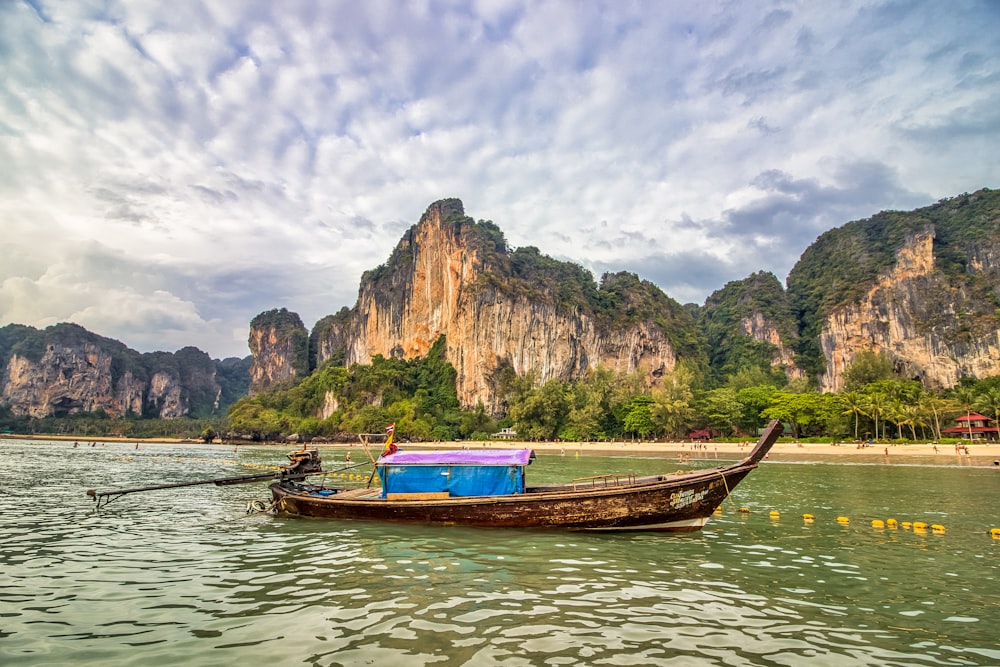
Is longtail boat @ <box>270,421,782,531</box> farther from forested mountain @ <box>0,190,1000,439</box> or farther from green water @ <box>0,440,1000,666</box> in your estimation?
forested mountain @ <box>0,190,1000,439</box>

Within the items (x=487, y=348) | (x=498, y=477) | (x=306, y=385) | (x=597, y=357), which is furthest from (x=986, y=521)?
(x=306, y=385)

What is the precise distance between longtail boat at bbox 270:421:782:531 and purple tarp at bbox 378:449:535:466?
28 mm

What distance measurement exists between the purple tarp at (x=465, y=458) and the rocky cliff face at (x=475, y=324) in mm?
87968

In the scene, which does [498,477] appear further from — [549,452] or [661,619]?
[549,452]

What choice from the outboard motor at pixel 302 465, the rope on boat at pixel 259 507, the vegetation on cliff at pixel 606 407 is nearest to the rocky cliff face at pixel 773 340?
the vegetation on cliff at pixel 606 407

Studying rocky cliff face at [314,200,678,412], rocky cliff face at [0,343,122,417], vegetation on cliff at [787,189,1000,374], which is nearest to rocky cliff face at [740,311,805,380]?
vegetation on cliff at [787,189,1000,374]

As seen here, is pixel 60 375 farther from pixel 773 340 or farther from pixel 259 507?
pixel 773 340

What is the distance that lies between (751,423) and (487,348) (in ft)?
172

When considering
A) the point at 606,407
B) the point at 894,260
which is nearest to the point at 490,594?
the point at 606,407

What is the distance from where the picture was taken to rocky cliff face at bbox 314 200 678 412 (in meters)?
110

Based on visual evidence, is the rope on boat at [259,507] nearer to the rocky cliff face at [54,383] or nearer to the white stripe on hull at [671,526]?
the white stripe on hull at [671,526]

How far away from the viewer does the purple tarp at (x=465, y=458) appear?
14438mm

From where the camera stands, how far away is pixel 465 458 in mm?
14812

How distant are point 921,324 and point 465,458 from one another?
354 feet
